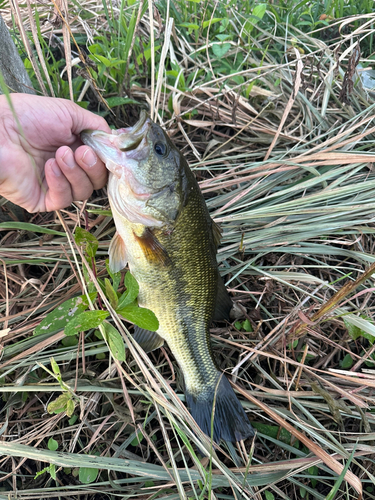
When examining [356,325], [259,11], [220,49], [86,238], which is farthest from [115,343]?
[259,11]

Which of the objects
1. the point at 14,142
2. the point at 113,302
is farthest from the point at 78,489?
the point at 14,142

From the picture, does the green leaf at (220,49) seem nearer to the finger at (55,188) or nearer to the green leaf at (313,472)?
the finger at (55,188)

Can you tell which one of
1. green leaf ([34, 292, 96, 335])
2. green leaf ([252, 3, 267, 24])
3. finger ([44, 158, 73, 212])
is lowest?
green leaf ([34, 292, 96, 335])

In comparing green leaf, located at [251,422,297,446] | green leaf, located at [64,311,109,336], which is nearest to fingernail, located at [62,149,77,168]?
green leaf, located at [64,311,109,336]

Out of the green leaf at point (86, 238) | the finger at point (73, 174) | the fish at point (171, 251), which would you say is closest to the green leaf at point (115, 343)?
the fish at point (171, 251)

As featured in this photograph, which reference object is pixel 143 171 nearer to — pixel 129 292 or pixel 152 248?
pixel 152 248

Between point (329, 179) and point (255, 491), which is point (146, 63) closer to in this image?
point (329, 179)

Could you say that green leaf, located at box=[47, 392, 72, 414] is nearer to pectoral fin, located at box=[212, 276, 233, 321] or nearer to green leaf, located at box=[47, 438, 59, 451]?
green leaf, located at box=[47, 438, 59, 451]
